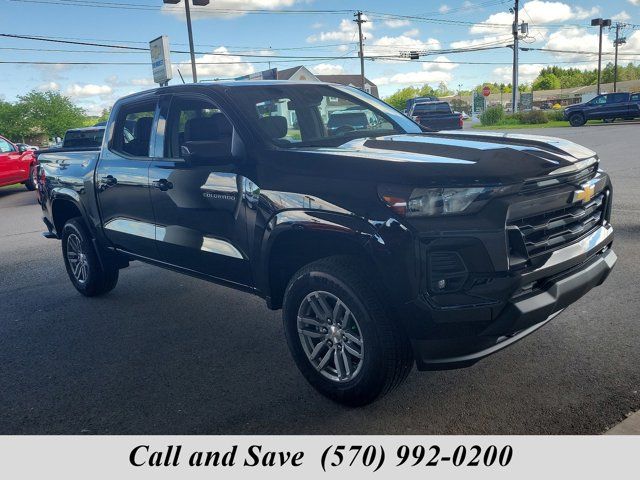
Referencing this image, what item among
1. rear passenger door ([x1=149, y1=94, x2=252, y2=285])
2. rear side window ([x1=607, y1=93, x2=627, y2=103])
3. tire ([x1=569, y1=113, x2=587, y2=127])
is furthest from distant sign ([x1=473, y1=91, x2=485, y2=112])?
rear passenger door ([x1=149, y1=94, x2=252, y2=285])

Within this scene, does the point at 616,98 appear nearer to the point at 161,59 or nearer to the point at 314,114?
the point at 161,59

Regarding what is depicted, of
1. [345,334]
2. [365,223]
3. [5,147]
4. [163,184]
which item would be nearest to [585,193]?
[365,223]

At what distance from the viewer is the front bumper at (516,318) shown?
9.45 feet

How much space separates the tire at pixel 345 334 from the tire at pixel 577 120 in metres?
36.0

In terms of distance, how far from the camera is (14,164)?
15359mm

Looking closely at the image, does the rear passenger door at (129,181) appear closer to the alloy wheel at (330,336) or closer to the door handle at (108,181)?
the door handle at (108,181)

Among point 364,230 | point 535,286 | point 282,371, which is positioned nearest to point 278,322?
point 282,371

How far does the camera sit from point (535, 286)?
3035 millimetres

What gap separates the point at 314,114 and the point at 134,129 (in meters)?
1.65

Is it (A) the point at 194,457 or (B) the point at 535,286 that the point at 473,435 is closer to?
(B) the point at 535,286

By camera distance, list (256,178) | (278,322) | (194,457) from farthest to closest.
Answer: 1. (278,322)
2. (256,178)
3. (194,457)

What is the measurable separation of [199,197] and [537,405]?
2472 millimetres

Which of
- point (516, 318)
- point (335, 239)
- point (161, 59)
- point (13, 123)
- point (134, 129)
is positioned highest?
point (161, 59)

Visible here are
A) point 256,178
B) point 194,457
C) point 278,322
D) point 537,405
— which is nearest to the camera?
point 194,457
